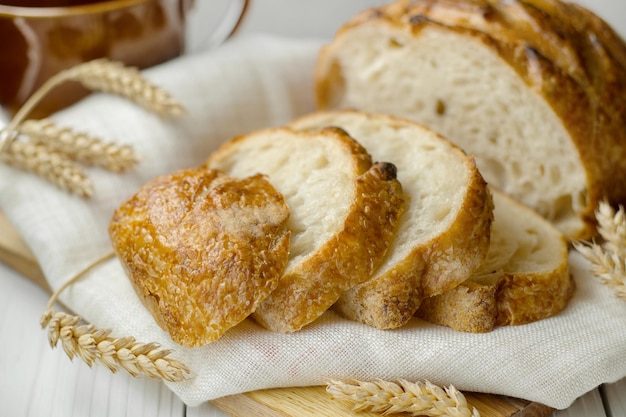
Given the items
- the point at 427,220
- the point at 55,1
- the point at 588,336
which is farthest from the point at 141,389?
the point at 55,1

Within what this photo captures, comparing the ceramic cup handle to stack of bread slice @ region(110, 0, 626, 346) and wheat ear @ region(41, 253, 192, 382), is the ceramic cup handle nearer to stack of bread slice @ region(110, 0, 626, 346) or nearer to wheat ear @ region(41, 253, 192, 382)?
stack of bread slice @ region(110, 0, 626, 346)

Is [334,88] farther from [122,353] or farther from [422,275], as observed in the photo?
[122,353]

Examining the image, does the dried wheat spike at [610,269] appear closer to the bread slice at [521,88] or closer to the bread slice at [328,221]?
the bread slice at [521,88]

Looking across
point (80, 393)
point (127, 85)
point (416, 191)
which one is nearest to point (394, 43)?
point (416, 191)

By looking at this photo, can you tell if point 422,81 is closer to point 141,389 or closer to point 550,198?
point 550,198

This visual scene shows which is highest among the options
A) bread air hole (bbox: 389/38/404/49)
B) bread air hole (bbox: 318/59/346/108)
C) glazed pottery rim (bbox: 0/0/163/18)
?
bread air hole (bbox: 389/38/404/49)

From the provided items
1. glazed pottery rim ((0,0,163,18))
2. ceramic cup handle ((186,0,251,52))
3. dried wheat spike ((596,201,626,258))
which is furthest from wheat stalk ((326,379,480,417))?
ceramic cup handle ((186,0,251,52))
